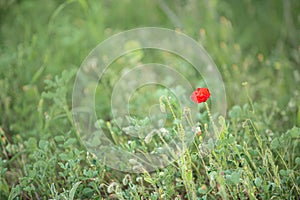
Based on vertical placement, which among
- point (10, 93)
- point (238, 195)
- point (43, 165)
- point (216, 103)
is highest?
point (10, 93)

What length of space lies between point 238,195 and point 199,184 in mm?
168

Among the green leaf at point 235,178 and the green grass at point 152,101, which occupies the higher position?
the green grass at point 152,101

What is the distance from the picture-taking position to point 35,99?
94.5 inches

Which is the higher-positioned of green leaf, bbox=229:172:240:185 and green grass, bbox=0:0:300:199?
green grass, bbox=0:0:300:199

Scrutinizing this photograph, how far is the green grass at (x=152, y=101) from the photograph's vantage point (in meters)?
1.61

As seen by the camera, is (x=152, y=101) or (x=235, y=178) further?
(x=152, y=101)

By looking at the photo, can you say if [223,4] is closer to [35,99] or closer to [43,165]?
[35,99]

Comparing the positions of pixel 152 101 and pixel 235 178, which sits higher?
pixel 152 101

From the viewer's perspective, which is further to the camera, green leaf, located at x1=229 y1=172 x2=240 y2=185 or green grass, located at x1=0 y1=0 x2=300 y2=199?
green grass, located at x1=0 y1=0 x2=300 y2=199

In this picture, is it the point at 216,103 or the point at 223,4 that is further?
the point at 223,4

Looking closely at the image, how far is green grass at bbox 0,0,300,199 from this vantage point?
5.29 feet

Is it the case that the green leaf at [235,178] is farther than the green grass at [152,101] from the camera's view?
No

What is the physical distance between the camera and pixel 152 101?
242 centimetres

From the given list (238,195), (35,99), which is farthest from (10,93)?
(238,195)
